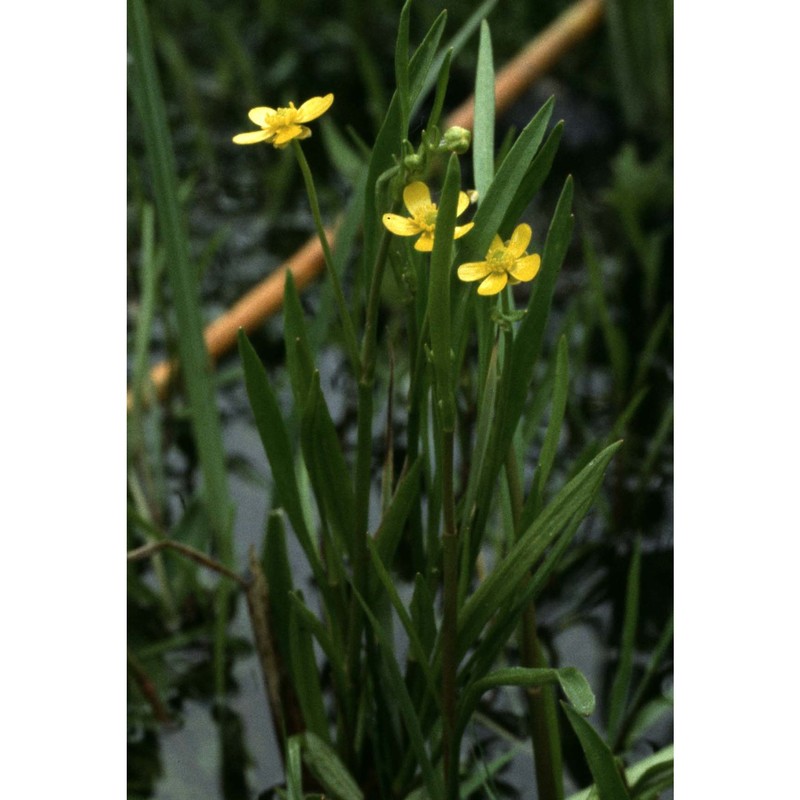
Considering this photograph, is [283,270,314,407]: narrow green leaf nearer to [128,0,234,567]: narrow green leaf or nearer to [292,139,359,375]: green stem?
[292,139,359,375]: green stem

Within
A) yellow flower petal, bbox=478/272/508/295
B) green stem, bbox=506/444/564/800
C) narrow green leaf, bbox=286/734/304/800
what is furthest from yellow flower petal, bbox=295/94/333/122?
narrow green leaf, bbox=286/734/304/800

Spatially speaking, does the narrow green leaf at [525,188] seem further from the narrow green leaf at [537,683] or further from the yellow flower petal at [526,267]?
the narrow green leaf at [537,683]

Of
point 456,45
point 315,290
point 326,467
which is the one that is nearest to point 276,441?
point 326,467

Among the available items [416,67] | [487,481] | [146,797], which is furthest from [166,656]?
[416,67]

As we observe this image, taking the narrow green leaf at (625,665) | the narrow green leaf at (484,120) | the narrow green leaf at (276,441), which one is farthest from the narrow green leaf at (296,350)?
the narrow green leaf at (625,665)

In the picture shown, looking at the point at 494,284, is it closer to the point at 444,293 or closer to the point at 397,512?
the point at 444,293
